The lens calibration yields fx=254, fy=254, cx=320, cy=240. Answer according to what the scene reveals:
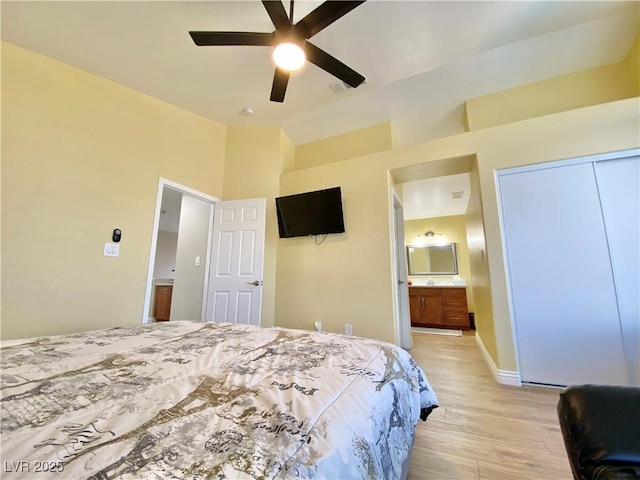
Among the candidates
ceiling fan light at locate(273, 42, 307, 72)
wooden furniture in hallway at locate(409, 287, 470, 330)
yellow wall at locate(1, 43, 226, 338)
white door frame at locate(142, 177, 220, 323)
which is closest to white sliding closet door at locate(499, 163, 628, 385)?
ceiling fan light at locate(273, 42, 307, 72)

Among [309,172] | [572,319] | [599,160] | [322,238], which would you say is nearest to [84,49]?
[309,172]

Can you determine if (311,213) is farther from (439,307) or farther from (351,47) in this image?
(439,307)

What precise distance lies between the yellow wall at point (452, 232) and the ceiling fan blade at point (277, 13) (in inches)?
207

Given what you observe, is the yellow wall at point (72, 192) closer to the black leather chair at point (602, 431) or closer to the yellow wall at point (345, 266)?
the yellow wall at point (345, 266)

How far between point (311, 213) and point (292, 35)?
1877mm

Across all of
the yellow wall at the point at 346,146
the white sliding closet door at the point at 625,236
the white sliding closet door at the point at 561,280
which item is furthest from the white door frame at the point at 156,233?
the white sliding closet door at the point at 625,236

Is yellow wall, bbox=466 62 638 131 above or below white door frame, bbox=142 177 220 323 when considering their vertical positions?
above

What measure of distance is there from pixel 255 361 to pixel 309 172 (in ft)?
9.32

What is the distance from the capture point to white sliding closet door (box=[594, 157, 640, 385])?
2.04 m

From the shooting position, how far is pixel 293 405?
0.67 metres

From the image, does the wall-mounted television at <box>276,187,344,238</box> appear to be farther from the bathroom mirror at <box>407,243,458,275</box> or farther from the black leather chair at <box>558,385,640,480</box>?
the bathroom mirror at <box>407,243,458,275</box>

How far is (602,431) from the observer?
1.67 feet

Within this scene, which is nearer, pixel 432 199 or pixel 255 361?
pixel 255 361

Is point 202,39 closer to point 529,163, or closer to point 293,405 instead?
point 293,405
